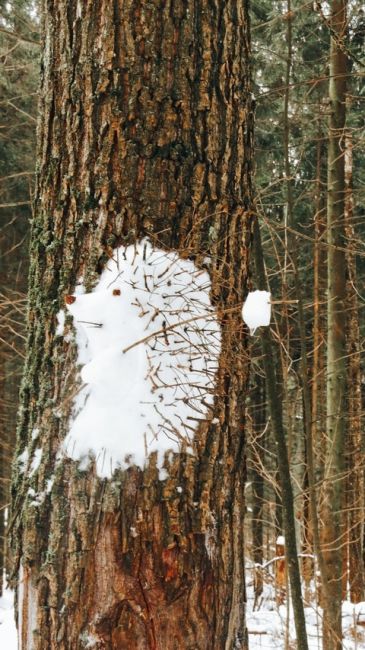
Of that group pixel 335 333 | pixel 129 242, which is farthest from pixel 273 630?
pixel 129 242

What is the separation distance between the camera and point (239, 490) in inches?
71.6

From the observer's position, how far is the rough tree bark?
1622 millimetres

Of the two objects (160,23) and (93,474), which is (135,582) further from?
(160,23)

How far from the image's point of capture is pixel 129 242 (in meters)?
1.74

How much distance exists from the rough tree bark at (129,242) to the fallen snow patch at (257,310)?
6cm

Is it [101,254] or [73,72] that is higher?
[73,72]

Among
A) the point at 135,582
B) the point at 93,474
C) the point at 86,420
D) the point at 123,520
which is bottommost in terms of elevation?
the point at 135,582

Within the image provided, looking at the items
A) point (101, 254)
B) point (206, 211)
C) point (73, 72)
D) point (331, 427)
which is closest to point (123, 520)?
point (101, 254)

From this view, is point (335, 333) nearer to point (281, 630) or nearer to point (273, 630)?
point (281, 630)

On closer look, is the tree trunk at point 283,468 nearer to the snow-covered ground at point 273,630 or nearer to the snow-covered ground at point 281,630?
the snow-covered ground at point 273,630

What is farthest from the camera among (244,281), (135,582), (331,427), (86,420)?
(331,427)

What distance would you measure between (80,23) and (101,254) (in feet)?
2.36

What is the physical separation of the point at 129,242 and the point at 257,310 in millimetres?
432

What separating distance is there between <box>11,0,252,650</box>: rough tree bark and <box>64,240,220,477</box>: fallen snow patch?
47 millimetres
